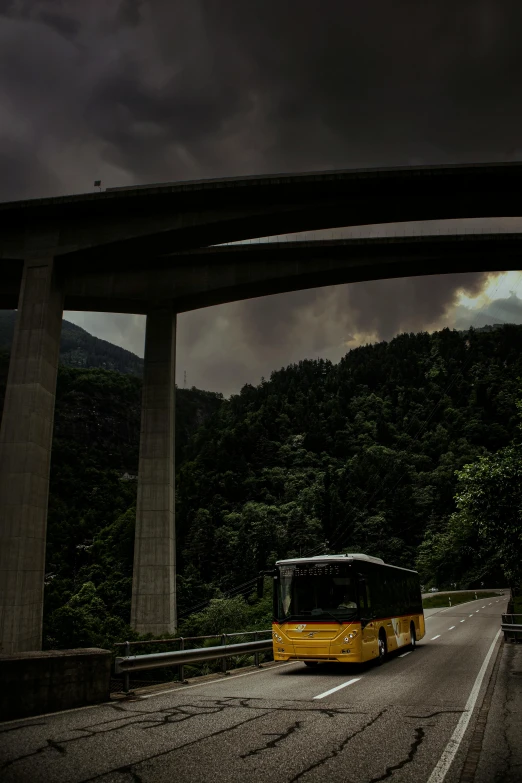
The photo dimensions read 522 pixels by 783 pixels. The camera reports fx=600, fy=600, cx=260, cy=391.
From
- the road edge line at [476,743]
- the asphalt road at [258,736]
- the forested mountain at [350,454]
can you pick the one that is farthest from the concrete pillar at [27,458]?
the forested mountain at [350,454]

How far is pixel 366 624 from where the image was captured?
45.3 feet

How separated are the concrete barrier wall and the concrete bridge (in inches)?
551

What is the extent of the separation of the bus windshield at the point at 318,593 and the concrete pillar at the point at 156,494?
1535 cm

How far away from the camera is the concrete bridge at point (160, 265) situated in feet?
76.1

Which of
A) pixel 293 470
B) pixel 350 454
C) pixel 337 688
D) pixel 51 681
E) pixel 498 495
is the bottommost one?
pixel 337 688

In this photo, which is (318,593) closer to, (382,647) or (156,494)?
(382,647)

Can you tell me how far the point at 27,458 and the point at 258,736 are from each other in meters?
18.5

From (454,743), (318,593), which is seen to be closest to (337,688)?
(318,593)

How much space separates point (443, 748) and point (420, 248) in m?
25.9

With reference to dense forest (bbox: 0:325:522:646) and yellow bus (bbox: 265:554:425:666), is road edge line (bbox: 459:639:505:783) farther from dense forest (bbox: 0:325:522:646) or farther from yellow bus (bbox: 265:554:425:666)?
dense forest (bbox: 0:325:522:646)

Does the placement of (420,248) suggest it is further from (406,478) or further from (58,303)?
(406,478)

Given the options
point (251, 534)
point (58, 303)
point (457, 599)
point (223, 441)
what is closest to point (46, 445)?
point (58, 303)

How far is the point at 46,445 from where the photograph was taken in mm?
24375

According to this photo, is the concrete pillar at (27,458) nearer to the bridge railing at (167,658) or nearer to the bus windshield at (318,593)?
the bridge railing at (167,658)
